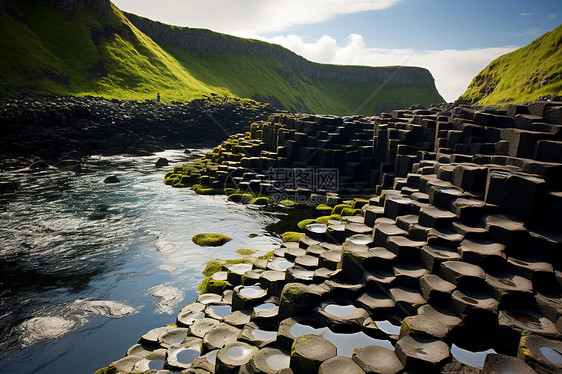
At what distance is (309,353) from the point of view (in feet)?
19.0

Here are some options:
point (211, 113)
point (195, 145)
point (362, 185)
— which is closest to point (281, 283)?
point (362, 185)

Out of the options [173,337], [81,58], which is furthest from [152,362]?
[81,58]

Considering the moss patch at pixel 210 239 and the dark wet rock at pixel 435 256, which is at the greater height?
the dark wet rock at pixel 435 256

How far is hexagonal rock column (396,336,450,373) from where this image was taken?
17.6 feet

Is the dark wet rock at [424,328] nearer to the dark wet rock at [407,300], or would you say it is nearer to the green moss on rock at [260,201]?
the dark wet rock at [407,300]

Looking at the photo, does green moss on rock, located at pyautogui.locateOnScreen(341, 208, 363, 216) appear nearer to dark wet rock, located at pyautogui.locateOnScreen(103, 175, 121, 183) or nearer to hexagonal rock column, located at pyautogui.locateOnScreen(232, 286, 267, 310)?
hexagonal rock column, located at pyautogui.locateOnScreen(232, 286, 267, 310)

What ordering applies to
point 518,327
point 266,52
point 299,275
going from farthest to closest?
1. point 266,52
2. point 299,275
3. point 518,327

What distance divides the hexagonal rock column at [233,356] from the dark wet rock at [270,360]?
10.2 inches

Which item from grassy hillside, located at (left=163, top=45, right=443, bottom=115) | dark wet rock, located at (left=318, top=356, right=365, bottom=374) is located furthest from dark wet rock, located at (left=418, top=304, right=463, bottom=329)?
grassy hillside, located at (left=163, top=45, right=443, bottom=115)

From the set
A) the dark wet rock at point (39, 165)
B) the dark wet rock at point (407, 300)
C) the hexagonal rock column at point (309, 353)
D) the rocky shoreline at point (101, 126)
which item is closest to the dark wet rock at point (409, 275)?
the dark wet rock at point (407, 300)

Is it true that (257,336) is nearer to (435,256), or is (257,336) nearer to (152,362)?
(152,362)

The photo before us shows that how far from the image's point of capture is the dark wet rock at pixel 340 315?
22.5 ft

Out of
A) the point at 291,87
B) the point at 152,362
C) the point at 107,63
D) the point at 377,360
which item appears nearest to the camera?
the point at 377,360

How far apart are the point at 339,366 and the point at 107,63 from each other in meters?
75.0
